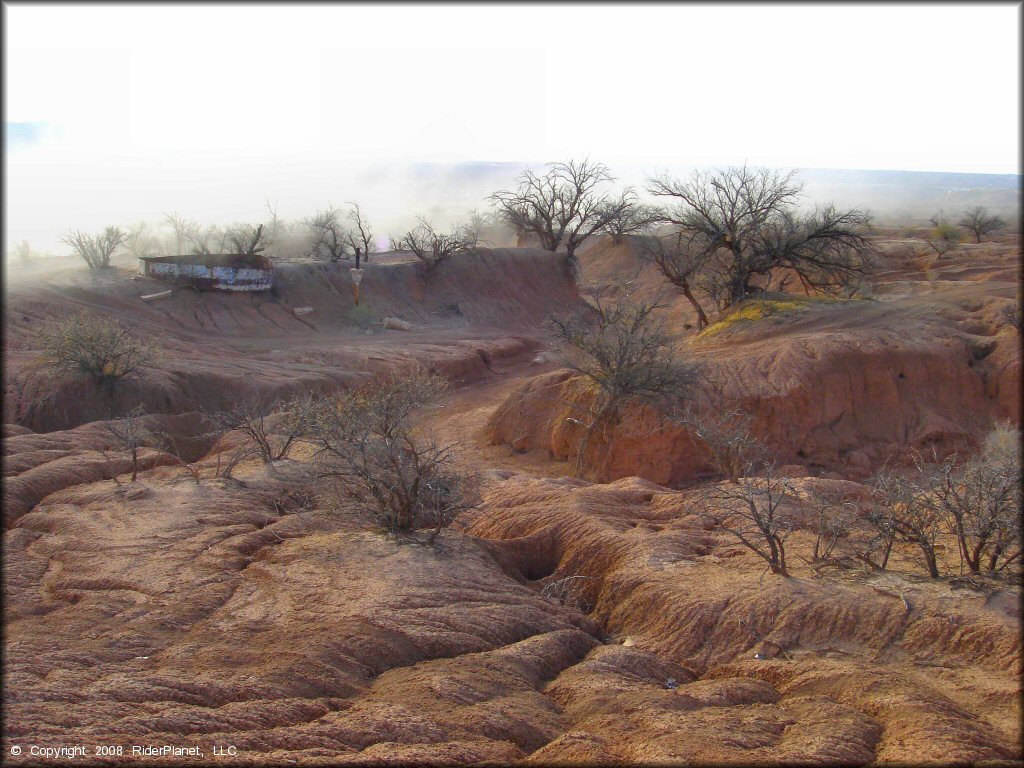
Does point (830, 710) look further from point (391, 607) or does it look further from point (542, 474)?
point (542, 474)

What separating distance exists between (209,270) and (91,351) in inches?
356

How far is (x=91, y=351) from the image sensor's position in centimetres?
1580

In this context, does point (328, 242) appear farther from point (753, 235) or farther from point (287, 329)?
point (753, 235)

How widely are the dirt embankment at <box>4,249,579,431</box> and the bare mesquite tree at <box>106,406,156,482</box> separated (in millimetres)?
2506

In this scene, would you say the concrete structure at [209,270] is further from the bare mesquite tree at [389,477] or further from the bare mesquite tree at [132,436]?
the bare mesquite tree at [389,477]

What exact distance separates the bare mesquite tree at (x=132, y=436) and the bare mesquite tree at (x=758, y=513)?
756 centimetres

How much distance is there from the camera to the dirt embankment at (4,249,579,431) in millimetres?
16297

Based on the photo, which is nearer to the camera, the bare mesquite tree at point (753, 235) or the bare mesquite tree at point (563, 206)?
the bare mesquite tree at point (753, 235)

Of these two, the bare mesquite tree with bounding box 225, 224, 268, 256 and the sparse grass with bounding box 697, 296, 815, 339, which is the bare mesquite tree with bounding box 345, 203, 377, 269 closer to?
the bare mesquite tree with bounding box 225, 224, 268, 256

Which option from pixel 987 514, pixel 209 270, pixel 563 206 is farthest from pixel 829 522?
pixel 563 206

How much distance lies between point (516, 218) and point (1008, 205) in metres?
28.0

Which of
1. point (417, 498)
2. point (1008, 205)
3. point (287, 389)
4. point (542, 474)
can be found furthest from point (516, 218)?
point (417, 498)

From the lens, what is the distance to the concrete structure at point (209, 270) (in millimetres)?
24109

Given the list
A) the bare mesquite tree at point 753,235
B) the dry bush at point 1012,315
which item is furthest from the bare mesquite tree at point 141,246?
the dry bush at point 1012,315
